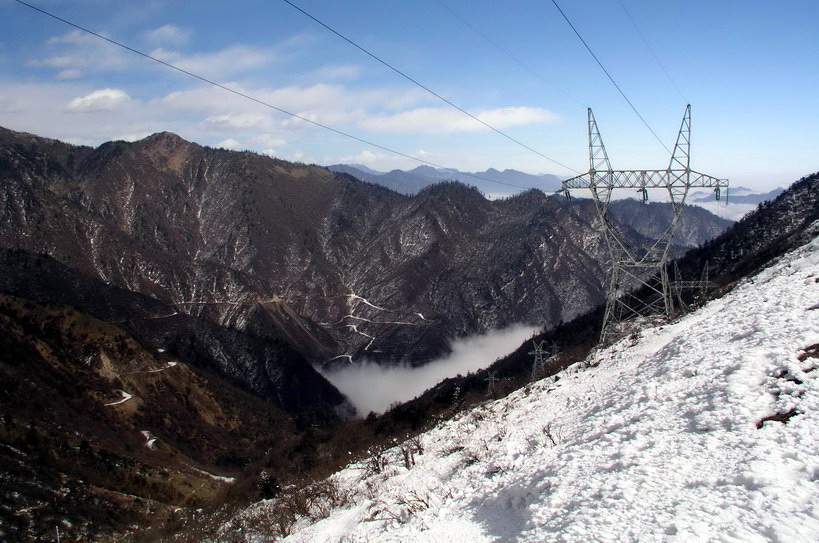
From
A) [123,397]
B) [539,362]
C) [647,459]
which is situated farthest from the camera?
[123,397]

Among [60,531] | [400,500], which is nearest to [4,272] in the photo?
[60,531]

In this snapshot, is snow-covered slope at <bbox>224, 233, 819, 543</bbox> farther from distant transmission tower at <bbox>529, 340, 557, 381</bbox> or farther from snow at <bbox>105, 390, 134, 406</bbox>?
snow at <bbox>105, 390, 134, 406</bbox>

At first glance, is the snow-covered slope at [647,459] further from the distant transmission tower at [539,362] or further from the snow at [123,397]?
the snow at [123,397]

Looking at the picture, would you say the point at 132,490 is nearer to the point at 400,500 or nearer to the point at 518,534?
the point at 400,500

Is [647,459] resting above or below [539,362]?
above

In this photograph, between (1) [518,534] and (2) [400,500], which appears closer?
(1) [518,534]

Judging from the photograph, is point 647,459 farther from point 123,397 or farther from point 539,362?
point 123,397

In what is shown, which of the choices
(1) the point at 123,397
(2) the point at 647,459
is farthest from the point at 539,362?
(1) the point at 123,397

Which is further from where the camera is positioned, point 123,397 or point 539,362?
point 123,397
